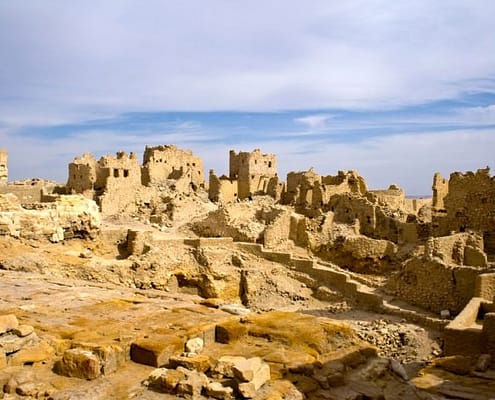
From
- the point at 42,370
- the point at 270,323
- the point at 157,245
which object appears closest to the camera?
the point at 42,370

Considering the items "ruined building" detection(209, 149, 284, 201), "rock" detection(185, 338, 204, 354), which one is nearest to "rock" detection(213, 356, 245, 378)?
"rock" detection(185, 338, 204, 354)

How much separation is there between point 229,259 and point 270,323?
12405 mm

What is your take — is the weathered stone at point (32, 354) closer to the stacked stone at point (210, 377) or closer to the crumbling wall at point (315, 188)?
the stacked stone at point (210, 377)

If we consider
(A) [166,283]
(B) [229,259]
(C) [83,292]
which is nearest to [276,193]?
(B) [229,259]

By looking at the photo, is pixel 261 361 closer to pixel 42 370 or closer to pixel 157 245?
pixel 42 370

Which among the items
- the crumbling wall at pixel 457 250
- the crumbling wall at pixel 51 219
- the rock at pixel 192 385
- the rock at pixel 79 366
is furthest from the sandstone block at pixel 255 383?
the crumbling wall at pixel 457 250

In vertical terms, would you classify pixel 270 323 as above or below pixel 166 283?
above

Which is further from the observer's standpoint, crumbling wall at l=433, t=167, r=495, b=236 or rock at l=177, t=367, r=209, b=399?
crumbling wall at l=433, t=167, r=495, b=236

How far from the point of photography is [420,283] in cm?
1559

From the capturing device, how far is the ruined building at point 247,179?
33562mm

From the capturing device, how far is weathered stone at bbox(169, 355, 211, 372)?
5.01 meters

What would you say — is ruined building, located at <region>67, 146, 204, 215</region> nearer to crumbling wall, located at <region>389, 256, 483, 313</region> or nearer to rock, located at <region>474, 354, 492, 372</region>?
crumbling wall, located at <region>389, 256, 483, 313</region>

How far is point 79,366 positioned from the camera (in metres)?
5.08

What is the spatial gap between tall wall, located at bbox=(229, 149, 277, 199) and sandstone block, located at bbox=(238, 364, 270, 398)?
97.6ft
